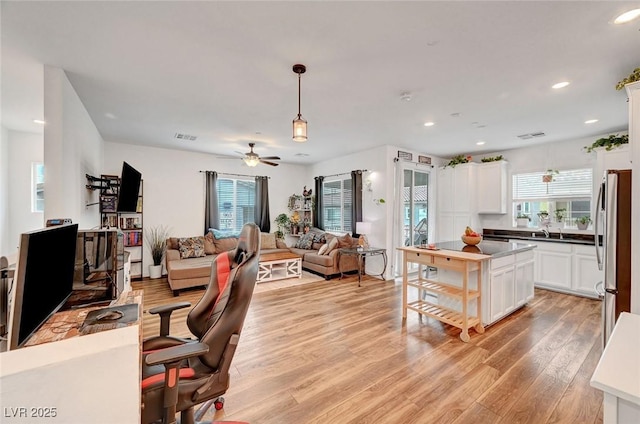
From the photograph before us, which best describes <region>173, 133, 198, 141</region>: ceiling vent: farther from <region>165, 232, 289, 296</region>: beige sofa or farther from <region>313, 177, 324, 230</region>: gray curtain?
<region>313, 177, 324, 230</region>: gray curtain

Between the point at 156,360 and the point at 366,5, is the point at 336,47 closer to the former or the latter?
the point at 366,5

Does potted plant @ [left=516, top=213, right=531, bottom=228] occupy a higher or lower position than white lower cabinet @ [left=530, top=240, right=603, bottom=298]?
higher

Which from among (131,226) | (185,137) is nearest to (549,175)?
(185,137)

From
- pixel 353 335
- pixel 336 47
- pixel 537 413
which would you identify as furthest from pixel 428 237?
pixel 336 47

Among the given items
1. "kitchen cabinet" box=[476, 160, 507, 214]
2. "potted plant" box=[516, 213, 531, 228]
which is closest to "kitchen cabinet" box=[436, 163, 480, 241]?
"kitchen cabinet" box=[476, 160, 507, 214]

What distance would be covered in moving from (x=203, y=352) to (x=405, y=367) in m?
1.87

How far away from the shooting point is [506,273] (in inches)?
131

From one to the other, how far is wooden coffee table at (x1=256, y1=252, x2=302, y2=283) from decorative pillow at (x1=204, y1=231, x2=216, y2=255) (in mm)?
1063

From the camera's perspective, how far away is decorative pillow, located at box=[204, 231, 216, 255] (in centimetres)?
561

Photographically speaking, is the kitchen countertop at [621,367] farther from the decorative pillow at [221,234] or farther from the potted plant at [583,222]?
the decorative pillow at [221,234]

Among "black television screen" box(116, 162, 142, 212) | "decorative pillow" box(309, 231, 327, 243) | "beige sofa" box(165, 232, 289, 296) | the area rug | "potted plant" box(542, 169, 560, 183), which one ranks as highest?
"potted plant" box(542, 169, 560, 183)

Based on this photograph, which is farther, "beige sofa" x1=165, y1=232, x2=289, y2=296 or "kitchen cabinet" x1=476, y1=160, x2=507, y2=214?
"kitchen cabinet" x1=476, y1=160, x2=507, y2=214

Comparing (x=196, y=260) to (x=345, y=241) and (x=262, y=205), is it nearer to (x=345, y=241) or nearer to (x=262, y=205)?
(x=262, y=205)

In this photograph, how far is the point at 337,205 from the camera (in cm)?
670
